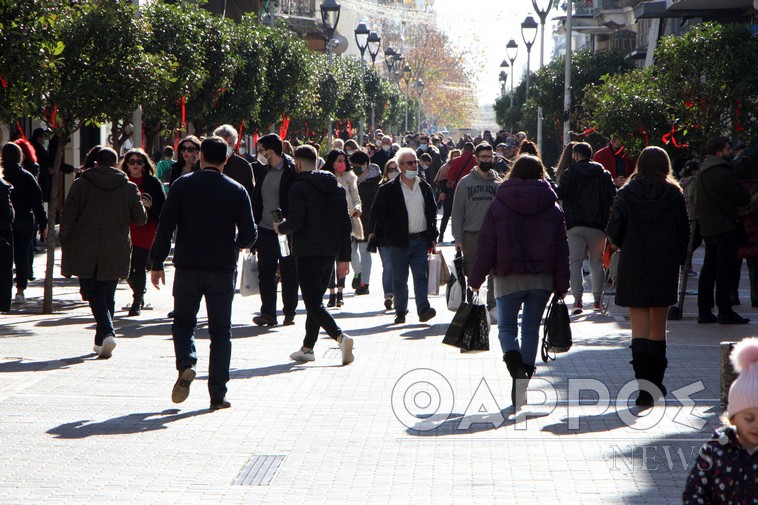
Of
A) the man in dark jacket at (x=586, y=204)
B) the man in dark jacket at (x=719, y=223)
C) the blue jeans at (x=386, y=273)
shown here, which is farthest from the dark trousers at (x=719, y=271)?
the blue jeans at (x=386, y=273)

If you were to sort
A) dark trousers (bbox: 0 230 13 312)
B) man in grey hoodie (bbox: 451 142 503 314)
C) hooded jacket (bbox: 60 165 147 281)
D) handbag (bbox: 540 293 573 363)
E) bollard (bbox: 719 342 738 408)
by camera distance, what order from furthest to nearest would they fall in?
man in grey hoodie (bbox: 451 142 503 314)
dark trousers (bbox: 0 230 13 312)
hooded jacket (bbox: 60 165 147 281)
handbag (bbox: 540 293 573 363)
bollard (bbox: 719 342 738 408)

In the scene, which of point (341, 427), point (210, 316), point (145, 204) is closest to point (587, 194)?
point (145, 204)

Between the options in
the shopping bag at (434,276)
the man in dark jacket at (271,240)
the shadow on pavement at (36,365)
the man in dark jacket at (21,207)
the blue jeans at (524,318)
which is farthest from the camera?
the man in dark jacket at (21,207)

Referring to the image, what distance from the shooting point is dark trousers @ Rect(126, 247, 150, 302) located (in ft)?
43.6

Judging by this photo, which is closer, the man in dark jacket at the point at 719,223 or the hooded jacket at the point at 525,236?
the hooded jacket at the point at 525,236

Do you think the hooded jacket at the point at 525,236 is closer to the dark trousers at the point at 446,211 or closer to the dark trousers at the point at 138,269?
the dark trousers at the point at 138,269

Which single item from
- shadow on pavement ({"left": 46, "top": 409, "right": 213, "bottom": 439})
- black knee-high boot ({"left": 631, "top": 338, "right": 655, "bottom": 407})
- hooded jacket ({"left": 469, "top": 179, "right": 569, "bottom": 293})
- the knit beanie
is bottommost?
shadow on pavement ({"left": 46, "top": 409, "right": 213, "bottom": 439})

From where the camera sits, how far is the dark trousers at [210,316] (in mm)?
8156

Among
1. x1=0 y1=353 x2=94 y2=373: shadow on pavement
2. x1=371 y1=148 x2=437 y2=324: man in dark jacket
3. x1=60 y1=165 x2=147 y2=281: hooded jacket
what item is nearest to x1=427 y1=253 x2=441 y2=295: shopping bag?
x1=371 y1=148 x2=437 y2=324: man in dark jacket

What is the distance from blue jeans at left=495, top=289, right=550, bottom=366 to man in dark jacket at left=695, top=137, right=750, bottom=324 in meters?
4.54

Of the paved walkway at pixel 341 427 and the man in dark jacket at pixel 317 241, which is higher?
the man in dark jacket at pixel 317 241

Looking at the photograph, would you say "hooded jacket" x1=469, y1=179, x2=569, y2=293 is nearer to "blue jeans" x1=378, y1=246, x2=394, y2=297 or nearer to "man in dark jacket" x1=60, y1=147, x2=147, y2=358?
"man in dark jacket" x1=60, y1=147, x2=147, y2=358

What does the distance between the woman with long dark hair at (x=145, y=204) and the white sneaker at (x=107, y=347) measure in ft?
9.04

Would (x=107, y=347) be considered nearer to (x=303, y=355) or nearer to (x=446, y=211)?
(x=303, y=355)
